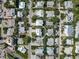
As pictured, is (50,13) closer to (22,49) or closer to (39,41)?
(39,41)

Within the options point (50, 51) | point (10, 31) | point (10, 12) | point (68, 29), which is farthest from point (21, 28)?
point (68, 29)

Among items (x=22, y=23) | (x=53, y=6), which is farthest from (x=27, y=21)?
(x=53, y=6)

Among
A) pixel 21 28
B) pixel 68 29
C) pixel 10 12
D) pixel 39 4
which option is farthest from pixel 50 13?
pixel 10 12

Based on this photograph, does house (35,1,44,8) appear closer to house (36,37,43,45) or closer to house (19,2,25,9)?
house (19,2,25,9)

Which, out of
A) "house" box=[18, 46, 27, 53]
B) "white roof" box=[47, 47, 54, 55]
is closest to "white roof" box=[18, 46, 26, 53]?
"house" box=[18, 46, 27, 53]

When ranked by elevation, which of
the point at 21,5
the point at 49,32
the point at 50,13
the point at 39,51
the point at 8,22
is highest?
the point at 21,5

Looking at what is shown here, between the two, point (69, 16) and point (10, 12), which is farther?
point (10, 12)

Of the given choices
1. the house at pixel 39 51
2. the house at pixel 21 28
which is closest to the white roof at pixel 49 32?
the house at pixel 39 51

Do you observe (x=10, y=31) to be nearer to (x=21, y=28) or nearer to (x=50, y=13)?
(x=21, y=28)

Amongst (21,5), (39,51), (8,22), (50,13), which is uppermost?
(21,5)

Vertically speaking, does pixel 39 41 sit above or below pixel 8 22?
below

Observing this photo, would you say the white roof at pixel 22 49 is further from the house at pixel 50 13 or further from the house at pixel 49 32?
the house at pixel 50 13
